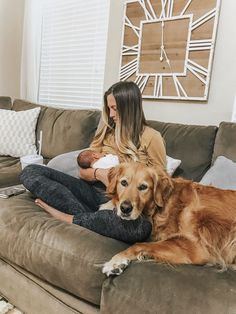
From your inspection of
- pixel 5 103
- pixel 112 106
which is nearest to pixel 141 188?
pixel 112 106

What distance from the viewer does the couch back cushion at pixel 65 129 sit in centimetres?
258

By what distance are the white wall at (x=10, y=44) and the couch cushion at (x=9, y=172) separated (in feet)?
4.89

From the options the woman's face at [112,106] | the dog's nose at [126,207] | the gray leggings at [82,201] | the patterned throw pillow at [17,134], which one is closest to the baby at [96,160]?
the gray leggings at [82,201]

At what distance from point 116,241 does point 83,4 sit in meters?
2.78

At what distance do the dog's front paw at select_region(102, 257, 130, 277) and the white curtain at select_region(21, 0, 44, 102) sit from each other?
118 inches

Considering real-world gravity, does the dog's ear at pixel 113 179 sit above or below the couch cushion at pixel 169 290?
above

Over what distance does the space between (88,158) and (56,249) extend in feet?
2.30

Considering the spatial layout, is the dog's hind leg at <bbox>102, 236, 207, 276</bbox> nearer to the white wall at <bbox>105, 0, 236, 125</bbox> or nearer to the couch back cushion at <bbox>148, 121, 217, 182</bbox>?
the couch back cushion at <bbox>148, 121, 217, 182</bbox>

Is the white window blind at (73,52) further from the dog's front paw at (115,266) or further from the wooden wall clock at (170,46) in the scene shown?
the dog's front paw at (115,266)

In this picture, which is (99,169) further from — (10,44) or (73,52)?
(10,44)

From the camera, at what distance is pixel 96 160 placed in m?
1.85

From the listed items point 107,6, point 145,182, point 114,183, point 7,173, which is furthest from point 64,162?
point 107,6

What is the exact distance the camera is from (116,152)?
6.11 feet

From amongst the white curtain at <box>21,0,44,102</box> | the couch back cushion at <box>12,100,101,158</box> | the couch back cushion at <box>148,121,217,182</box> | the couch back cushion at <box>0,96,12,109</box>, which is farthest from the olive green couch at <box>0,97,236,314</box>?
the white curtain at <box>21,0,44,102</box>
